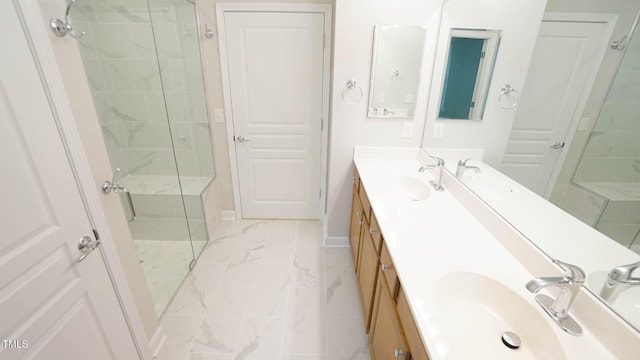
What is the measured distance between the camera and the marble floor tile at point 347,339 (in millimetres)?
1555

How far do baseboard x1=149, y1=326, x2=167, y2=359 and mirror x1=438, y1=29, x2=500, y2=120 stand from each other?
2.40 metres

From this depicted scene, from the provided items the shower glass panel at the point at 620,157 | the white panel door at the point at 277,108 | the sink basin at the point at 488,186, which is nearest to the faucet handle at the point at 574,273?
the shower glass panel at the point at 620,157

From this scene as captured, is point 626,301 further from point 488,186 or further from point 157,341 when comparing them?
point 157,341

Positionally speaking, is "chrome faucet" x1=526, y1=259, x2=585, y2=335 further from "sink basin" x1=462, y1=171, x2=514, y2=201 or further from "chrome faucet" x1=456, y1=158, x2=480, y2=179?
"chrome faucet" x1=456, y1=158, x2=480, y2=179

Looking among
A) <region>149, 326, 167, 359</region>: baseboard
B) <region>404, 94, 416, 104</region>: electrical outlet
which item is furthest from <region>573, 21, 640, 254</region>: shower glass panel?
<region>149, 326, 167, 359</region>: baseboard

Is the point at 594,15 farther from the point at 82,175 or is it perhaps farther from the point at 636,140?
the point at 82,175

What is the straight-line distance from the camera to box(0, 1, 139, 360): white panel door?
778mm

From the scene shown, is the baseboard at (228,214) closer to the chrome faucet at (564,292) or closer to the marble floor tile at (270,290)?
the marble floor tile at (270,290)

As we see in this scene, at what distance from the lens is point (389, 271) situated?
3.74 feet

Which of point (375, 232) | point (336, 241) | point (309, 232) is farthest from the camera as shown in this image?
point (309, 232)

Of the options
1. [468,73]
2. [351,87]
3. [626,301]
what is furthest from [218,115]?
[626,301]

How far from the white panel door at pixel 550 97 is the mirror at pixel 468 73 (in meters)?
0.50

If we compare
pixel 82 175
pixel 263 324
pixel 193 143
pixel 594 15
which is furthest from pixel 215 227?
pixel 594 15

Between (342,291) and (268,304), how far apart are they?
0.57 m
